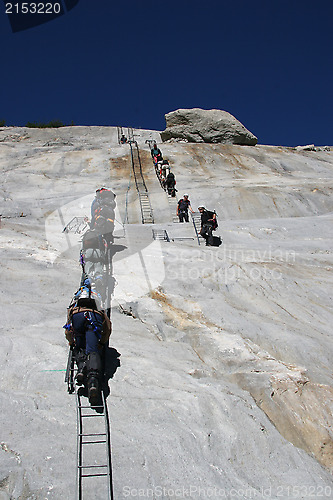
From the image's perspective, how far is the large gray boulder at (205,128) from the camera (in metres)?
30.5

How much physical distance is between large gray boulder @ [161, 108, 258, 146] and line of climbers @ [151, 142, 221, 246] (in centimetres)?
587

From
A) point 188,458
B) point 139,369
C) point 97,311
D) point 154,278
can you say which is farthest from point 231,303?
point 188,458

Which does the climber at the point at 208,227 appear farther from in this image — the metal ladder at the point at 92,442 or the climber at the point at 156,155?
the climber at the point at 156,155

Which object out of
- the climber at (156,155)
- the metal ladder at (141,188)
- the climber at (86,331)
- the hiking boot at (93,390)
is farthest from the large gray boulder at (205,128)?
the hiking boot at (93,390)

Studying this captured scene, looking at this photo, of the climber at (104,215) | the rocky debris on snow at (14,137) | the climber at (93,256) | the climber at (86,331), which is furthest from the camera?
the rocky debris on snow at (14,137)

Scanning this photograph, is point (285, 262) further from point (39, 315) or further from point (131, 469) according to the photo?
point (131, 469)

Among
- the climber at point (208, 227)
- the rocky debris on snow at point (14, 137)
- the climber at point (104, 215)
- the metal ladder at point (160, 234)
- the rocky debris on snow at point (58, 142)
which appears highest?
the rocky debris on snow at point (14, 137)

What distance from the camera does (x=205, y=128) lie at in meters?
30.8

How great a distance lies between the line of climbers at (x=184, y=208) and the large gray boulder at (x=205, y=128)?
19.3 ft

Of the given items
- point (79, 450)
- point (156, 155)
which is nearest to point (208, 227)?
point (79, 450)

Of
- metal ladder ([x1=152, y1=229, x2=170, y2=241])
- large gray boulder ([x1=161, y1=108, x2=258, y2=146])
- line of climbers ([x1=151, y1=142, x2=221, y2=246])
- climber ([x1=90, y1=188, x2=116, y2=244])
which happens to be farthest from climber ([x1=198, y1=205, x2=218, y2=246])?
large gray boulder ([x1=161, y1=108, x2=258, y2=146])

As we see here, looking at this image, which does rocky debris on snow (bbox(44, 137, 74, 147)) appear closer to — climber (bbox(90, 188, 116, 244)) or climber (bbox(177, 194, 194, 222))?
climber (bbox(177, 194, 194, 222))

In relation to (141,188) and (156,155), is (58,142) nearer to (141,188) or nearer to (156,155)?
(156,155)

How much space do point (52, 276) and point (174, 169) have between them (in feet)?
55.6
